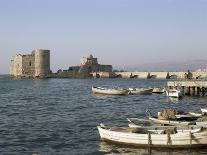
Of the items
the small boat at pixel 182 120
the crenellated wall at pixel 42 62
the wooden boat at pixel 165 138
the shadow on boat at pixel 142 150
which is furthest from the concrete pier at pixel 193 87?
the crenellated wall at pixel 42 62

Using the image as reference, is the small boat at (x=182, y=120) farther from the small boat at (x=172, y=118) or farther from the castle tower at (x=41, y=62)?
the castle tower at (x=41, y=62)

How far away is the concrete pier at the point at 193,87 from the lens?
70.9m

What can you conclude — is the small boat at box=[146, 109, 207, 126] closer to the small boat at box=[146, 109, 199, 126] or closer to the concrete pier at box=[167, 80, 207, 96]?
→ the small boat at box=[146, 109, 199, 126]

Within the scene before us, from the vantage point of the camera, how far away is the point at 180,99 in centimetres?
6831

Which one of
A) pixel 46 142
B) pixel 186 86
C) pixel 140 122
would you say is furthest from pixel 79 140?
pixel 186 86

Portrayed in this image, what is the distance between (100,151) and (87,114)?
2022cm

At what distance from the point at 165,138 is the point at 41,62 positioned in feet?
555

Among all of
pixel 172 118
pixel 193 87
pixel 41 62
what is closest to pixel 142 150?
pixel 172 118

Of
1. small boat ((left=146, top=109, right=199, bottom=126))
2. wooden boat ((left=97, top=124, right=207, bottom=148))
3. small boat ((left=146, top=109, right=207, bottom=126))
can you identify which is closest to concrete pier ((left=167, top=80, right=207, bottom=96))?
small boat ((left=146, top=109, right=207, bottom=126))

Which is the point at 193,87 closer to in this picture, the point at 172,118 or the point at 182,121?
the point at 172,118

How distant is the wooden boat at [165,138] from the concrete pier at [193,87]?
43831mm

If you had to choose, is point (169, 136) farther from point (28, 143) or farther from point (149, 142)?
point (28, 143)

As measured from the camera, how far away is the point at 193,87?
2852 inches

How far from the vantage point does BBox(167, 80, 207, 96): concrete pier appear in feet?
233
